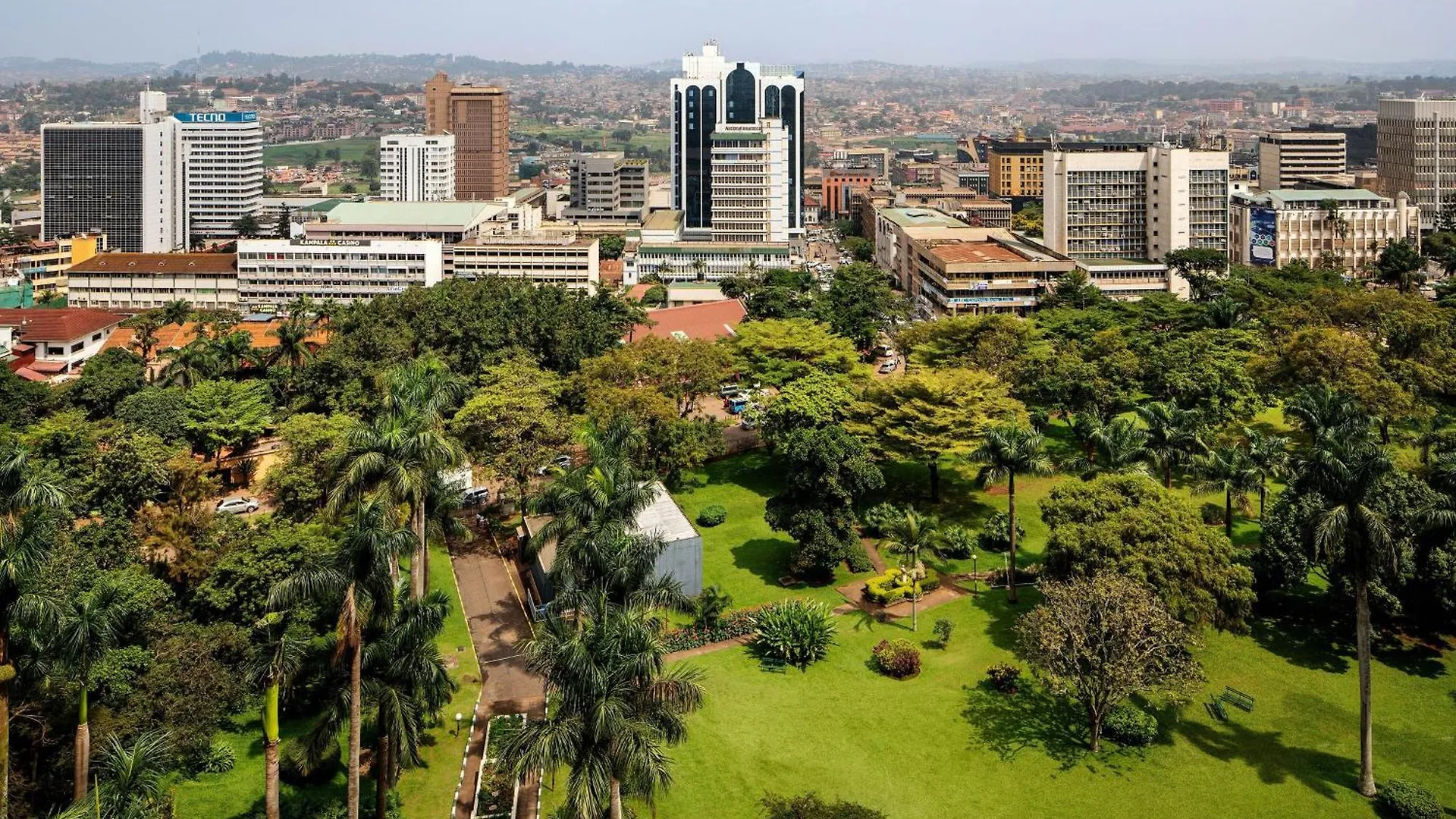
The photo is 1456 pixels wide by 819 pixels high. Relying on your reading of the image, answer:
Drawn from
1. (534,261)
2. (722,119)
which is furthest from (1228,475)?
(722,119)

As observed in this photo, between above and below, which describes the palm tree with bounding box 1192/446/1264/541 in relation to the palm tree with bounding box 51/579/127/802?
above

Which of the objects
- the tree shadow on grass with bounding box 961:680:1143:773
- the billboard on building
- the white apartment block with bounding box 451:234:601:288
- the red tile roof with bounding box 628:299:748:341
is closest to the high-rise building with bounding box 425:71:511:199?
the white apartment block with bounding box 451:234:601:288

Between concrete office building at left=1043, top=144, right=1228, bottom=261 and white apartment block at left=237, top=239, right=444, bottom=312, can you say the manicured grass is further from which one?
concrete office building at left=1043, top=144, right=1228, bottom=261

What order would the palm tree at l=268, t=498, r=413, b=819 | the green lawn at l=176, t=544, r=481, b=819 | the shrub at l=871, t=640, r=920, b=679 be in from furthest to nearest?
the shrub at l=871, t=640, r=920, b=679
the green lawn at l=176, t=544, r=481, b=819
the palm tree at l=268, t=498, r=413, b=819

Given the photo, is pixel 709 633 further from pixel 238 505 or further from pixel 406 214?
pixel 406 214

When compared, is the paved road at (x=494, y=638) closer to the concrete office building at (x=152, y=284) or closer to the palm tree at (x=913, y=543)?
the palm tree at (x=913, y=543)

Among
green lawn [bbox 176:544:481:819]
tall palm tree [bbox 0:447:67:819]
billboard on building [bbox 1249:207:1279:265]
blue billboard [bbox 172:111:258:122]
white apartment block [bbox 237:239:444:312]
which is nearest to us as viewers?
tall palm tree [bbox 0:447:67:819]
